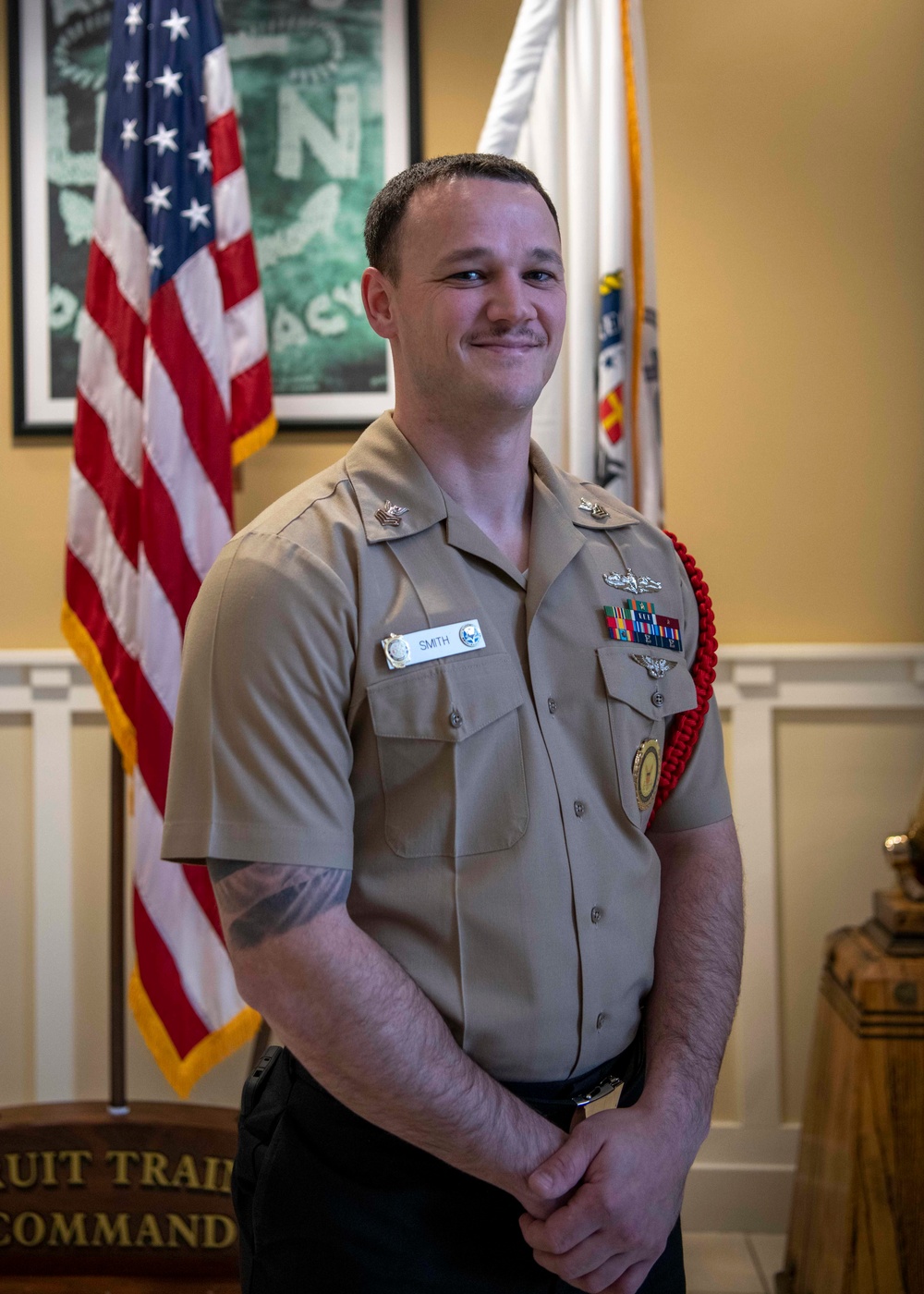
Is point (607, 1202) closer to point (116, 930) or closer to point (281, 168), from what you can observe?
point (116, 930)

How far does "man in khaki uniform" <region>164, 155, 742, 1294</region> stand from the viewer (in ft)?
3.15

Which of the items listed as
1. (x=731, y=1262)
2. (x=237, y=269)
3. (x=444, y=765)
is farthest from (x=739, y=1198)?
(x=237, y=269)

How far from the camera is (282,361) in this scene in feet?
7.52

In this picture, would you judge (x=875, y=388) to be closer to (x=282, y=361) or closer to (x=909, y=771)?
(x=909, y=771)

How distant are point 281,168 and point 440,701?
165cm

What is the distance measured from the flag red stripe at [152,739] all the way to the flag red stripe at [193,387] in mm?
372

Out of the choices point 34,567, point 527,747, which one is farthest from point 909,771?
point 34,567

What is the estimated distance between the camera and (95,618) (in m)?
2.11

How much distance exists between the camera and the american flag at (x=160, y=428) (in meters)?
2.03

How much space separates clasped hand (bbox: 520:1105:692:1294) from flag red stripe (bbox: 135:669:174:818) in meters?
1.22

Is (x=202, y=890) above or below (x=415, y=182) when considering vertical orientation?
below

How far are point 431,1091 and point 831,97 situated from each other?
207 centimetres

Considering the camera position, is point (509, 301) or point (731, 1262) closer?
point (509, 301)

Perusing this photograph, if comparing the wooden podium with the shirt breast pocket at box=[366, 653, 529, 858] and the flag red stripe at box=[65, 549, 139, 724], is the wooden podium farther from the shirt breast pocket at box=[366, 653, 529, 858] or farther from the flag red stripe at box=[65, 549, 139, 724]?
the flag red stripe at box=[65, 549, 139, 724]
